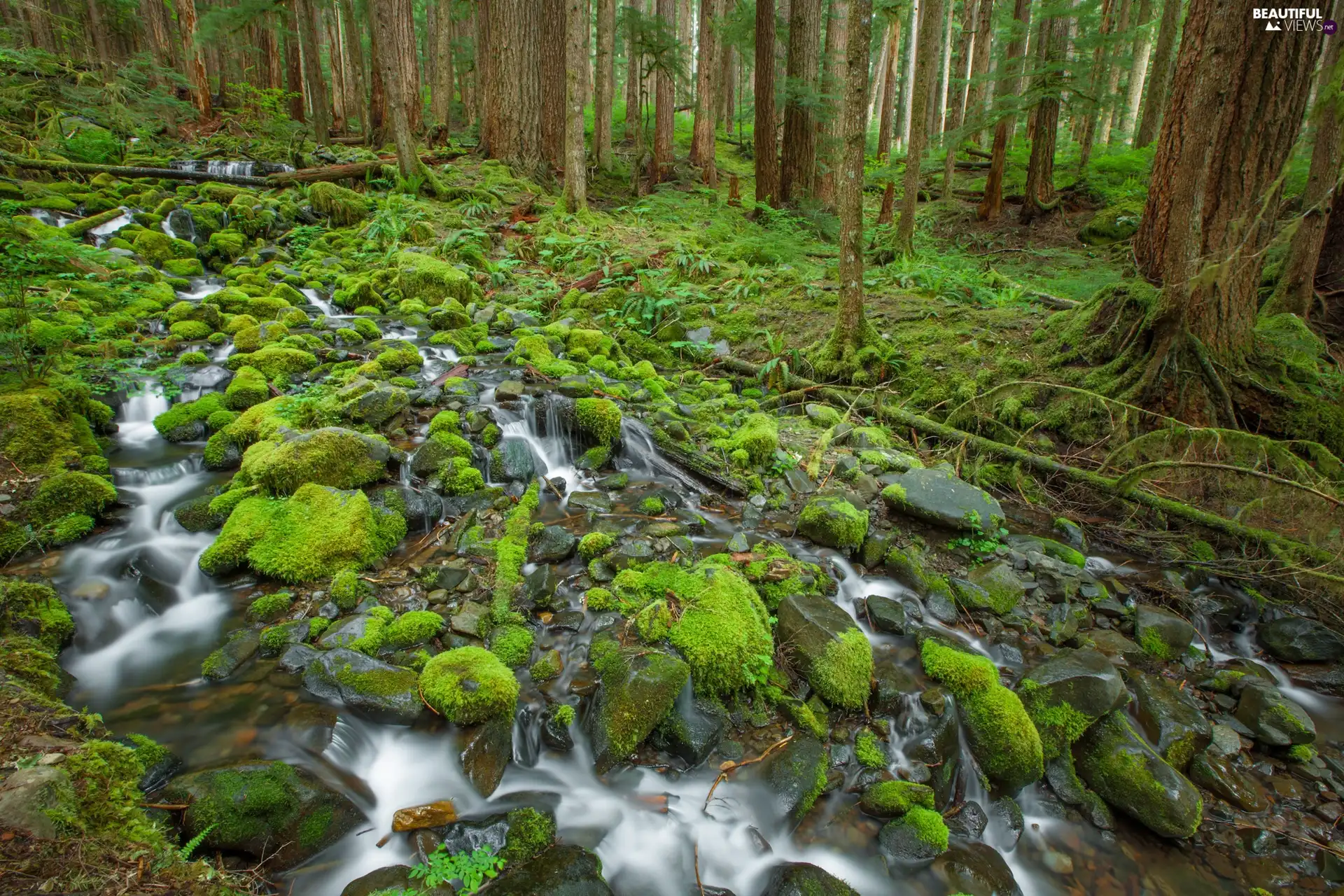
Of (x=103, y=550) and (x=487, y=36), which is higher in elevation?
(x=487, y=36)

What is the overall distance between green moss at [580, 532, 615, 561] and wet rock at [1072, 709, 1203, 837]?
11.5 ft

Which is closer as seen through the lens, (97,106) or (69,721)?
(69,721)

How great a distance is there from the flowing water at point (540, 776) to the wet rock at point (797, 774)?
0.07 meters

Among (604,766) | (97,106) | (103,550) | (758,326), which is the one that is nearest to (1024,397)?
(758,326)

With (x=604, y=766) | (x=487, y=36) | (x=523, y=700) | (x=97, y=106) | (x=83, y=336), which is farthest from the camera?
(x=487, y=36)

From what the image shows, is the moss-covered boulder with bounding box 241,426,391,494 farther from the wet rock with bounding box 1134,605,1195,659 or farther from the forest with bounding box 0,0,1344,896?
the wet rock with bounding box 1134,605,1195,659

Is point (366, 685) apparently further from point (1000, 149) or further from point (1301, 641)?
point (1000, 149)

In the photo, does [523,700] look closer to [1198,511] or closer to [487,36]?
[1198,511]

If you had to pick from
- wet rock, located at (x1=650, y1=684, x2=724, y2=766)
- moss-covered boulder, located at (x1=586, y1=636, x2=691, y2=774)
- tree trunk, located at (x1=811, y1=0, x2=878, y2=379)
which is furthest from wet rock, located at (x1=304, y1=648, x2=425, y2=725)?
tree trunk, located at (x1=811, y1=0, x2=878, y2=379)

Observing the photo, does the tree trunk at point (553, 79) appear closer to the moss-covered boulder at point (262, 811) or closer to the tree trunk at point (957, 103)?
the tree trunk at point (957, 103)

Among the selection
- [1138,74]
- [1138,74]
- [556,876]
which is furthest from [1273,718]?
[1138,74]

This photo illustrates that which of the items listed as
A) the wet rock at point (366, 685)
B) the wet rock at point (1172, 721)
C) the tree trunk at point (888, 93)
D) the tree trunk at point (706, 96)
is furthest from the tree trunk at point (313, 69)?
the wet rock at point (1172, 721)

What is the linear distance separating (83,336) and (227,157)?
9.62 metres

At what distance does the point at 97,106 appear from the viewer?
13008 millimetres
